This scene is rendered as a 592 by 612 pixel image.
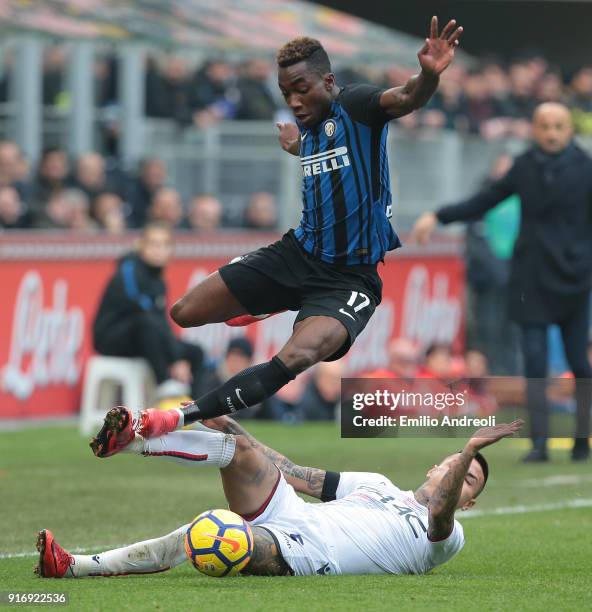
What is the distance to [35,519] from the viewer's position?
9.75 m

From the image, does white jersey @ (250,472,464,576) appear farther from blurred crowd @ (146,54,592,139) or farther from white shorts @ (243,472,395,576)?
blurred crowd @ (146,54,592,139)

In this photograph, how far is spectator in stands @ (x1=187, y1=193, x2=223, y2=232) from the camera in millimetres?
18422

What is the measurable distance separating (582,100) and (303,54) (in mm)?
18440

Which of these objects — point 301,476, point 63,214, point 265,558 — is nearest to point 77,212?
point 63,214

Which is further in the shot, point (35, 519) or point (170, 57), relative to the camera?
point (170, 57)

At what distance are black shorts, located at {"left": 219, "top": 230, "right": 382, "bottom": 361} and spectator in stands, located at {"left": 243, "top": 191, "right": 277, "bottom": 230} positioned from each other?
34.0 feet

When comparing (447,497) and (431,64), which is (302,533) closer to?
(447,497)

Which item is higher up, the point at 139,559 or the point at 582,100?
the point at 582,100

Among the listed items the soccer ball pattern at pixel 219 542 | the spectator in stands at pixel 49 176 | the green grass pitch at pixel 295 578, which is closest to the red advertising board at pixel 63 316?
the green grass pitch at pixel 295 578

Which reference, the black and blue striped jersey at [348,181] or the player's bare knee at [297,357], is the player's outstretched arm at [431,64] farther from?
the player's bare knee at [297,357]

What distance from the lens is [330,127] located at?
27.0 ft

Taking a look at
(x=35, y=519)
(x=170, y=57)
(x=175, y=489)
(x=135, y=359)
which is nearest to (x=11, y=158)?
(x=135, y=359)

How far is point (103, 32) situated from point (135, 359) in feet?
16.7

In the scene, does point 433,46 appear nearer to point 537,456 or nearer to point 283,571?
point 283,571
